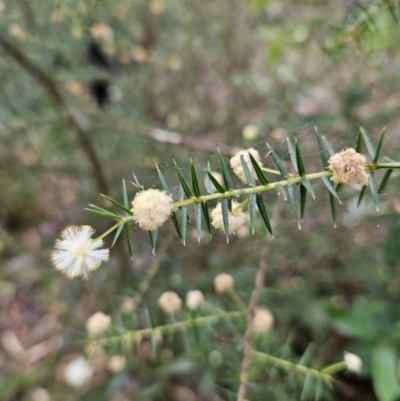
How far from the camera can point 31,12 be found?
0.95m

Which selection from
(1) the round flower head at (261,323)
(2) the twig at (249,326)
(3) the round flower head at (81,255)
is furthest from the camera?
(1) the round flower head at (261,323)

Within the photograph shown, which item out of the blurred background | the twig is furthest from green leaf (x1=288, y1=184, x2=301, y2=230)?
the twig

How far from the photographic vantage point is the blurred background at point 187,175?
2.72 feet

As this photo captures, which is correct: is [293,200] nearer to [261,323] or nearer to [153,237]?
[153,237]

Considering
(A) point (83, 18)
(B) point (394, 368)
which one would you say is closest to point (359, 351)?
(B) point (394, 368)

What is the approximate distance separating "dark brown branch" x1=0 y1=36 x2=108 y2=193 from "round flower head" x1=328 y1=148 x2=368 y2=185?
0.67m

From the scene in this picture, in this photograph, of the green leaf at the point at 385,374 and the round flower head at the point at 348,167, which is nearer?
the round flower head at the point at 348,167

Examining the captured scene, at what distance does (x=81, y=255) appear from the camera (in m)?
0.36

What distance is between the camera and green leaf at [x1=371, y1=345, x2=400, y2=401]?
0.80 meters

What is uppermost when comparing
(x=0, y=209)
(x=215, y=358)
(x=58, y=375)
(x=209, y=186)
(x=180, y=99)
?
(x=180, y=99)

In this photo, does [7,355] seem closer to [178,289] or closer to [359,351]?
[178,289]

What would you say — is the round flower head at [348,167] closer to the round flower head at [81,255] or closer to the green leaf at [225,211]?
the green leaf at [225,211]

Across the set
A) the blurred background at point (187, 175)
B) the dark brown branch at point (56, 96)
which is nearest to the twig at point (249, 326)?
the blurred background at point (187, 175)

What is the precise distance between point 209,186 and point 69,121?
2.06ft
